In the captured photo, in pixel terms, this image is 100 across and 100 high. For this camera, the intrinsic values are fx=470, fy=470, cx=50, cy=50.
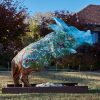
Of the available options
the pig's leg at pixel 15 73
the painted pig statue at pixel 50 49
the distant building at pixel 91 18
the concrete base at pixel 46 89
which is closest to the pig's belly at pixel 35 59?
the painted pig statue at pixel 50 49

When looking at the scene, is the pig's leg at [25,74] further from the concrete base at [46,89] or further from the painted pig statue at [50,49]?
the concrete base at [46,89]

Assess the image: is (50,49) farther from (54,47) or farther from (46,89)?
(46,89)

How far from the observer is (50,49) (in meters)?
15.2

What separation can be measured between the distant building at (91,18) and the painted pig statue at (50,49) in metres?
19.7

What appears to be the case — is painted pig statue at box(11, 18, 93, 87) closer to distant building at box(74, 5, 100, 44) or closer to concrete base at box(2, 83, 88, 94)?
concrete base at box(2, 83, 88, 94)

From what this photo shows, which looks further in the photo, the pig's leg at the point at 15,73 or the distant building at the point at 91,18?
the distant building at the point at 91,18

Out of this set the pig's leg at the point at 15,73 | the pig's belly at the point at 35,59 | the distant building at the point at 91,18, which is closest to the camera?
the pig's belly at the point at 35,59

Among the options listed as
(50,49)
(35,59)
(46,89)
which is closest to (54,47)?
(50,49)

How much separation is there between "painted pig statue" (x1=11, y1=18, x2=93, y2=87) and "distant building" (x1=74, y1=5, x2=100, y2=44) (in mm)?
19715

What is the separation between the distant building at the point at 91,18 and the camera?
3666cm

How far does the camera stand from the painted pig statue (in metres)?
15.1

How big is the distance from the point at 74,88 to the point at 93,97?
165cm

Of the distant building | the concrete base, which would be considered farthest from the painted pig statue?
the distant building

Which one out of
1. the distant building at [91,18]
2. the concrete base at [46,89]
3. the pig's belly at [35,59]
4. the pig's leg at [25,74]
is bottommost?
the concrete base at [46,89]
